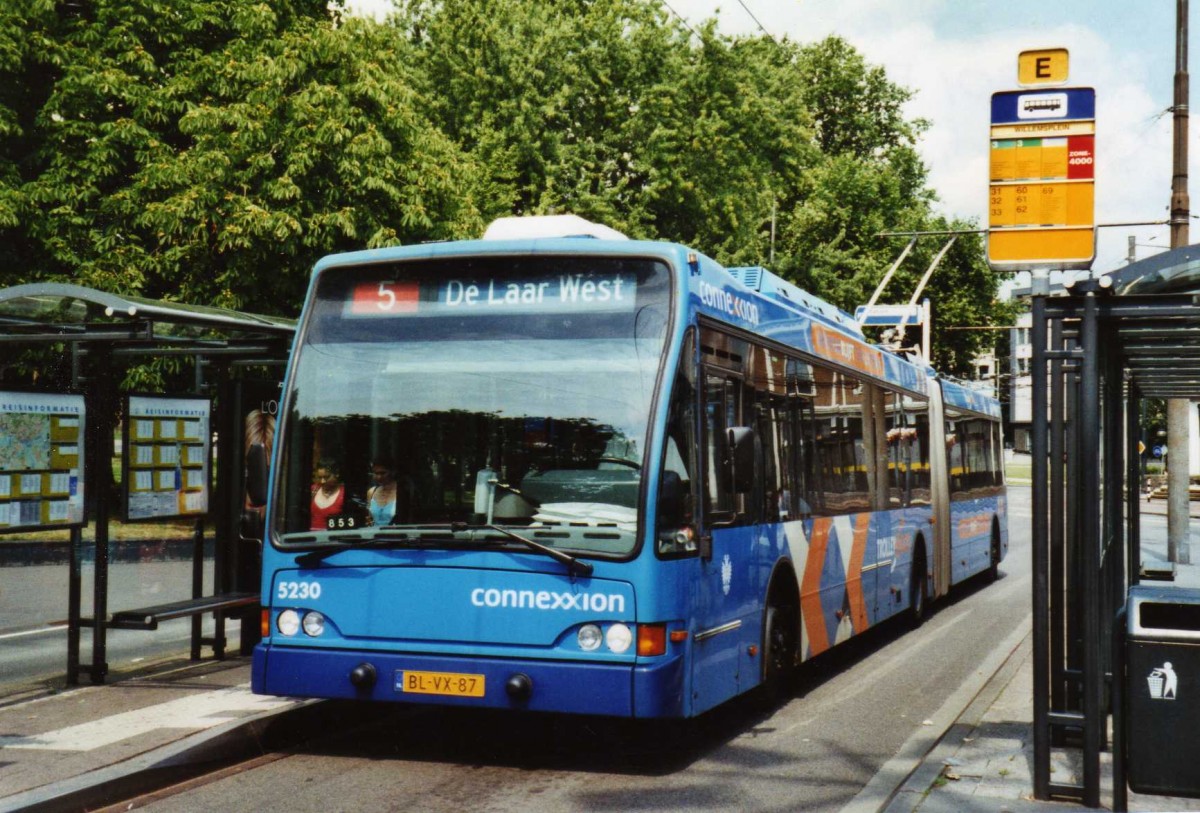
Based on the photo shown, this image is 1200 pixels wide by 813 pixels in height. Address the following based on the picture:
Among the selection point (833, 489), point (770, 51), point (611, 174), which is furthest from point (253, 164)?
point (770, 51)

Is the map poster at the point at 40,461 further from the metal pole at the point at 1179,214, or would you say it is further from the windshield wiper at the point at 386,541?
the metal pole at the point at 1179,214

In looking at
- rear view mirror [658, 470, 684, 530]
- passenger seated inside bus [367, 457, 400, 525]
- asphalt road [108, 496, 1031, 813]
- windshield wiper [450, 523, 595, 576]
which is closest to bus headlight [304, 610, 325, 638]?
passenger seated inside bus [367, 457, 400, 525]

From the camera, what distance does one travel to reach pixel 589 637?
693 centimetres

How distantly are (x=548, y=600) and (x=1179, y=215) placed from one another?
1653 centimetres

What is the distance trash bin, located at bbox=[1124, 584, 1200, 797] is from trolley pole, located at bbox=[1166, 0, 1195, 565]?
15.8 meters

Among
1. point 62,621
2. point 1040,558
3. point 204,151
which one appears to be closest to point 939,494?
point 62,621

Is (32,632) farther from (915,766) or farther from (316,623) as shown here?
(915,766)

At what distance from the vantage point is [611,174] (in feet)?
121

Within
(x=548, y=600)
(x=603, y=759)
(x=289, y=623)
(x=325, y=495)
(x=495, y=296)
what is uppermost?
(x=495, y=296)

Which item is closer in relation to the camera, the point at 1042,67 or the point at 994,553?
the point at 1042,67

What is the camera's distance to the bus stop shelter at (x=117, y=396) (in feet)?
29.1

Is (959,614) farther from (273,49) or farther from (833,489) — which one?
(273,49)

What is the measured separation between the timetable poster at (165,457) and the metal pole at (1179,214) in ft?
50.5

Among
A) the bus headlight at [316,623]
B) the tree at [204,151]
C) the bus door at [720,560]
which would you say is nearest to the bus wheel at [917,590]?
the bus door at [720,560]
